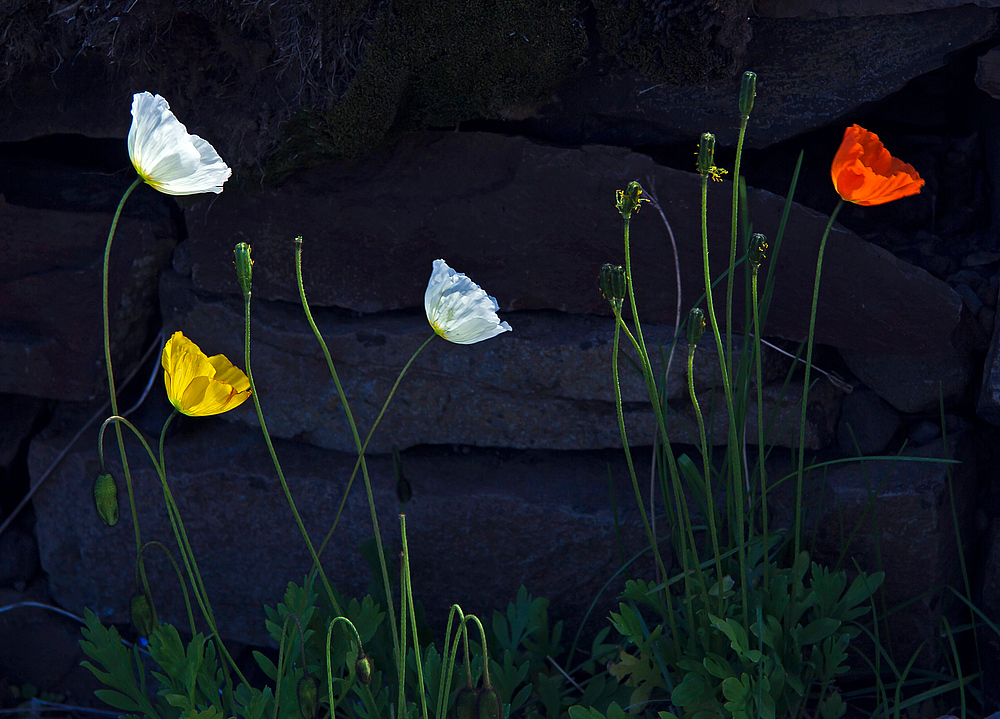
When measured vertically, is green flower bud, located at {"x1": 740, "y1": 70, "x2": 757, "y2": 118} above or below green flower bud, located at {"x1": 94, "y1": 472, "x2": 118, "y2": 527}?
above

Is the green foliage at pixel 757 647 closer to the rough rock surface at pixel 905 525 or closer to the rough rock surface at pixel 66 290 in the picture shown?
the rough rock surface at pixel 905 525

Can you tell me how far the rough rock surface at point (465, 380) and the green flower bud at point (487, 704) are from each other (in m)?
0.92

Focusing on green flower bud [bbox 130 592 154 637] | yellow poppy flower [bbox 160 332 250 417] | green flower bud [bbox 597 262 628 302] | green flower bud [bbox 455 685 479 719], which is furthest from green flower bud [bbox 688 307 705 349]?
green flower bud [bbox 130 592 154 637]

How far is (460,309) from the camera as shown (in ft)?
4.65

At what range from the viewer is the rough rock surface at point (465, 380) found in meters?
2.04

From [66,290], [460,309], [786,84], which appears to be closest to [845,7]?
[786,84]

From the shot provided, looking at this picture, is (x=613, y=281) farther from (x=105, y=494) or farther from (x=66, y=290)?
(x=66, y=290)

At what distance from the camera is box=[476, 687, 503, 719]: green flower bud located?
1.27 m

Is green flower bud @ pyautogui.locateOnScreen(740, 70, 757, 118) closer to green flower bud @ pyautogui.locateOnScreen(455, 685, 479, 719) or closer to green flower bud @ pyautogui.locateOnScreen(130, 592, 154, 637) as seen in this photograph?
green flower bud @ pyautogui.locateOnScreen(455, 685, 479, 719)

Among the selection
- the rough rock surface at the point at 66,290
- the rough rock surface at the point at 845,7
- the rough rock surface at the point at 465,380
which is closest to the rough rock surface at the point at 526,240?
the rough rock surface at the point at 465,380

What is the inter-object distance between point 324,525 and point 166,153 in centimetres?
115

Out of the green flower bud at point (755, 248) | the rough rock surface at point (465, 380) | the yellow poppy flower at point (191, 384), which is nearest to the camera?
the green flower bud at point (755, 248)

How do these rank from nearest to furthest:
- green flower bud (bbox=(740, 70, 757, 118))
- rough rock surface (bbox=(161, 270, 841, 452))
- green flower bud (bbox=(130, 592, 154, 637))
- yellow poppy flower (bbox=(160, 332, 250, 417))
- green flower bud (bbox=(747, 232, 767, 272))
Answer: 1. green flower bud (bbox=(740, 70, 757, 118))
2. green flower bud (bbox=(747, 232, 767, 272))
3. yellow poppy flower (bbox=(160, 332, 250, 417))
4. green flower bud (bbox=(130, 592, 154, 637))
5. rough rock surface (bbox=(161, 270, 841, 452))

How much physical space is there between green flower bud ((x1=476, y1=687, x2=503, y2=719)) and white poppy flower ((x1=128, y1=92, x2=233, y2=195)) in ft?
2.94
